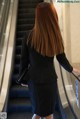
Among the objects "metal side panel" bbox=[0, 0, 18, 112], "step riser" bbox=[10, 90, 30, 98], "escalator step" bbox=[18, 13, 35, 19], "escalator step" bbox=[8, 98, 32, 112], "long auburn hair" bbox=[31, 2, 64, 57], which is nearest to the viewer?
"long auburn hair" bbox=[31, 2, 64, 57]

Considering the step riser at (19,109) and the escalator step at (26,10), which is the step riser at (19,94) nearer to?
the step riser at (19,109)

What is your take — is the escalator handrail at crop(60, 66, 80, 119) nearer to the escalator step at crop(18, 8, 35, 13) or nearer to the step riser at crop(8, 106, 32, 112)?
the step riser at crop(8, 106, 32, 112)

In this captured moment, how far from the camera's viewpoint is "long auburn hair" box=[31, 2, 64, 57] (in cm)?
244

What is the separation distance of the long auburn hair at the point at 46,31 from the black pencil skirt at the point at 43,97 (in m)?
0.28

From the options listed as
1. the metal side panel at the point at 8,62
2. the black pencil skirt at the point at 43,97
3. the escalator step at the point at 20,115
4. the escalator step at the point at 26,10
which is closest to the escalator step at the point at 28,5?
the escalator step at the point at 26,10

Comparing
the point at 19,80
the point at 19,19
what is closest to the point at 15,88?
the point at 19,80

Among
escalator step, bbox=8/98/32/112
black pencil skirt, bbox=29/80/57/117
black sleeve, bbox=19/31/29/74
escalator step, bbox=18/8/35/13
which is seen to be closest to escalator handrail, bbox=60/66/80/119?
escalator step, bbox=8/98/32/112

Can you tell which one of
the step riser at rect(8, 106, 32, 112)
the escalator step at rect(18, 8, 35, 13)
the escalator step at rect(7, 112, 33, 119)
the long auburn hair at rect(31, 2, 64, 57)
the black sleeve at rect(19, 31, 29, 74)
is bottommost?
the escalator step at rect(7, 112, 33, 119)

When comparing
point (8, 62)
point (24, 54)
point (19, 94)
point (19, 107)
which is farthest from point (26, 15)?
point (24, 54)

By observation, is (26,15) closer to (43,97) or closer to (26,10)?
(26,10)

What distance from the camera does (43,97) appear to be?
254 centimetres

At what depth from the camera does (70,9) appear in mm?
8031

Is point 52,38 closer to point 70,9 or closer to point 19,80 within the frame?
point 19,80

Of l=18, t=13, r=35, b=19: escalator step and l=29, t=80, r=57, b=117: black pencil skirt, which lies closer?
l=29, t=80, r=57, b=117: black pencil skirt
